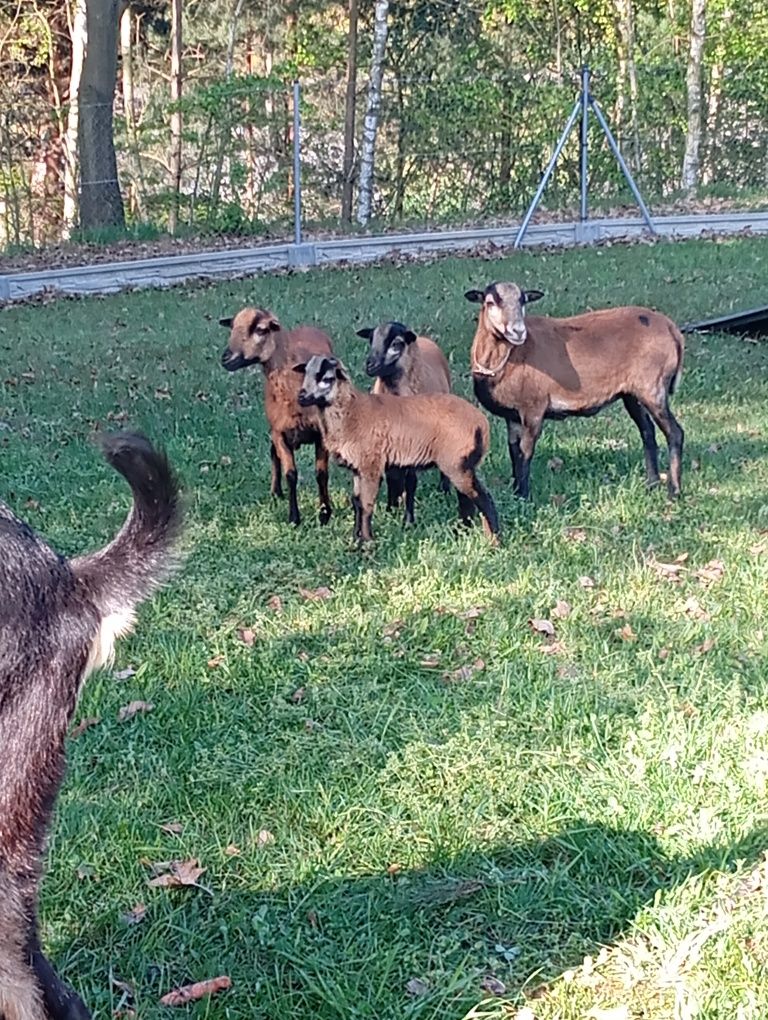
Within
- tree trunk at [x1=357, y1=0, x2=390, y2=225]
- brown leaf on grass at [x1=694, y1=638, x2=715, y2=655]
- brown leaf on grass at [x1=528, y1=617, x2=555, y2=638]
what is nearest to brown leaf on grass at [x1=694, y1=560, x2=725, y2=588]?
brown leaf on grass at [x1=694, y1=638, x2=715, y2=655]

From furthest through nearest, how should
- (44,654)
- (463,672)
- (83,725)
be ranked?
(463,672) → (83,725) → (44,654)

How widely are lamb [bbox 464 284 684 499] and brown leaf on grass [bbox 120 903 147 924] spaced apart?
4411mm

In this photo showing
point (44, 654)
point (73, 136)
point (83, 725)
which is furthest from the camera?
point (73, 136)

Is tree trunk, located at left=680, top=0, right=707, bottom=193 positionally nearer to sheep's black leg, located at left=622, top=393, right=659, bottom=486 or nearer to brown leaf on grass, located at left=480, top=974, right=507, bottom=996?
sheep's black leg, located at left=622, top=393, right=659, bottom=486

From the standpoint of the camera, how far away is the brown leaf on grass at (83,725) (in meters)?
4.82

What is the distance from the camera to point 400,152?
2308 centimetres

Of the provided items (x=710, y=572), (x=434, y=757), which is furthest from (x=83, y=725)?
(x=710, y=572)

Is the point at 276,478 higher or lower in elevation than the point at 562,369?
lower

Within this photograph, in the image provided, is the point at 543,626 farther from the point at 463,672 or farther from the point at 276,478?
the point at 276,478

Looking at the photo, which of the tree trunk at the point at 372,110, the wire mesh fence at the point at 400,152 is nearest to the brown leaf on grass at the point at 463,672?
the wire mesh fence at the point at 400,152

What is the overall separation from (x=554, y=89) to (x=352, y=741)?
21.2 metres

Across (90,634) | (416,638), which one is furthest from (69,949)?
(416,638)

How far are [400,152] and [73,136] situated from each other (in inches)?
243

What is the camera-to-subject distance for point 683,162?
2659 cm
